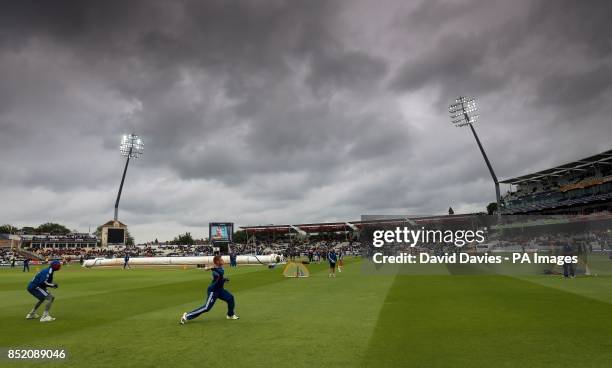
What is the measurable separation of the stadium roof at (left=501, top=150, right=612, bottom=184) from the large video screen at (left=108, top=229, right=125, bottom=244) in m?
86.9

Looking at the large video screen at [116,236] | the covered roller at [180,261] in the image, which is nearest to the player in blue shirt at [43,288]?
the covered roller at [180,261]

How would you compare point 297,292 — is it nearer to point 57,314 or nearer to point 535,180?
point 57,314

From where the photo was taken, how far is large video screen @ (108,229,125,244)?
252 feet

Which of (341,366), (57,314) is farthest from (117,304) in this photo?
(341,366)

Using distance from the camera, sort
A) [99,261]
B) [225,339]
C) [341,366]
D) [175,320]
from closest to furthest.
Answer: [341,366] < [225,339] < [175,320] < [99,261]

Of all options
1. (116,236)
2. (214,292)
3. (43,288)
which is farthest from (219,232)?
(214,292)

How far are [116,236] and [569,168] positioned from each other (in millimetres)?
89728

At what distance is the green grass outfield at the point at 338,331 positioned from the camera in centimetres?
741

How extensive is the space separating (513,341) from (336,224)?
9695 cm

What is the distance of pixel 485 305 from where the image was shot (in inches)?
544

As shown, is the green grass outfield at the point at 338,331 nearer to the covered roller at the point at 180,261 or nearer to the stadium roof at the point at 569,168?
the covered roller at the point at 180,261

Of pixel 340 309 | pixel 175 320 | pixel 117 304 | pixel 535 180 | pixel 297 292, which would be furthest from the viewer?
pixel 535 180

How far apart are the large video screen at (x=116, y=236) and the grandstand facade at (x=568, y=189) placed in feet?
274

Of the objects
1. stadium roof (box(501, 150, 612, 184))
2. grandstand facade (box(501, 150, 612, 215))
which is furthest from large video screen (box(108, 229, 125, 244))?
stadium roof (box(501, 150, 612, 184))
